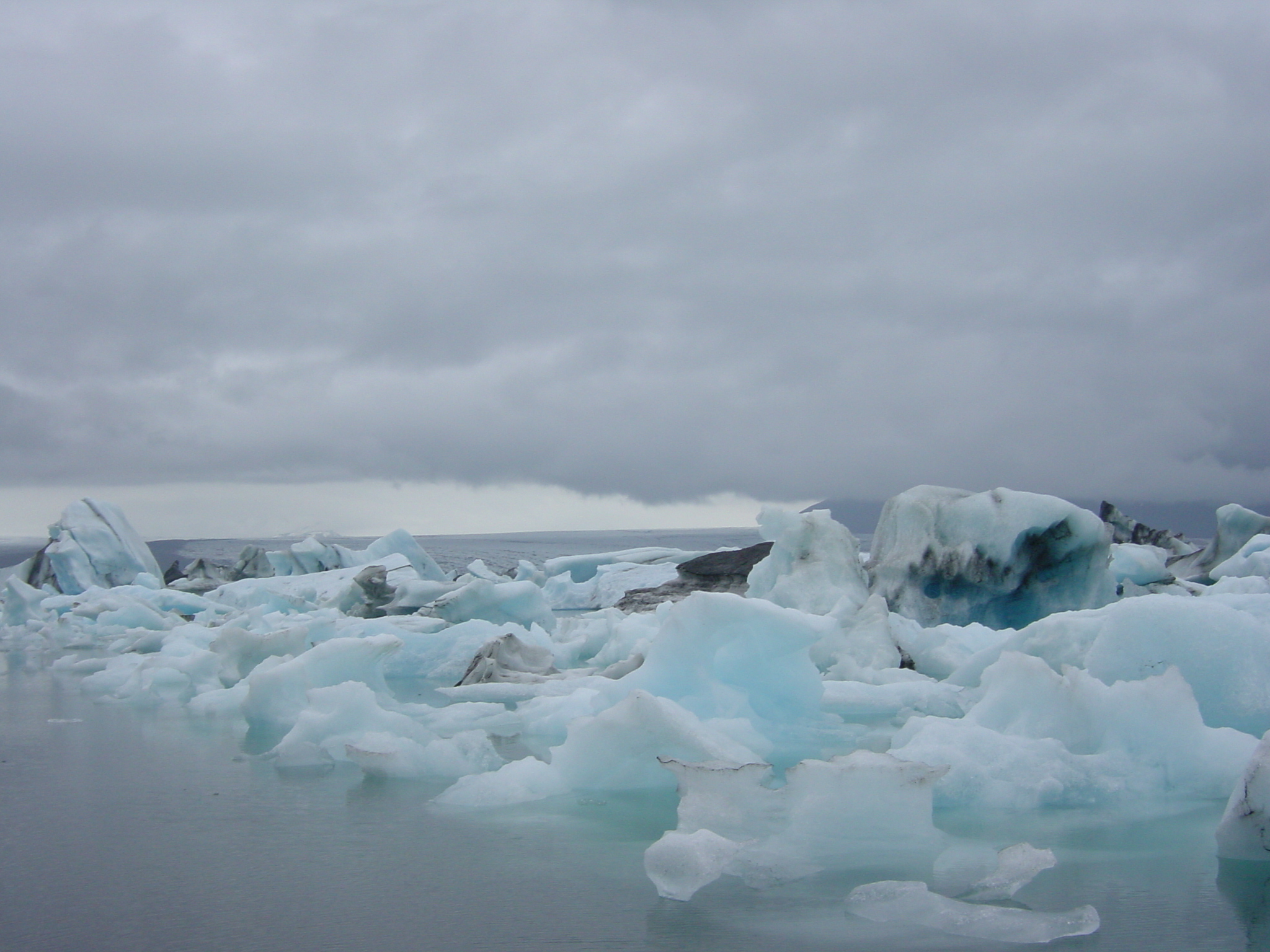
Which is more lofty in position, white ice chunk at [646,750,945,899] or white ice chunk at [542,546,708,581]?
white ice chunk at [646,750,945,899]

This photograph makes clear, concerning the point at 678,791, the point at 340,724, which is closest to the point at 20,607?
the point at 340,724

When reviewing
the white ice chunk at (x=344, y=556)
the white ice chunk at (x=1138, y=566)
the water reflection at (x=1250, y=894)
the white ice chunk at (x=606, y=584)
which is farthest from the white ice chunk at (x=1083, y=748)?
the white ice chunk at (x=344, y=556)

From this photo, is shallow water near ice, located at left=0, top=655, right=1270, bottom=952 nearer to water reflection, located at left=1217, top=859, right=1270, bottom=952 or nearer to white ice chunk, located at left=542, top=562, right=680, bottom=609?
water reflection, located at left=1217, top=859, right=1270, bottom=952

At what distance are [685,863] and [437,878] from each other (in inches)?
25.4

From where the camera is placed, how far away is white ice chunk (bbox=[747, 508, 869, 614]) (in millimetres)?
9016

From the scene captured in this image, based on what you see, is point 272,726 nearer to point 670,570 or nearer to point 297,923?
point 297,923

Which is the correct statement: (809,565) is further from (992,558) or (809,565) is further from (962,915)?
(962,915)

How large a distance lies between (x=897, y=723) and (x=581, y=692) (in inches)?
62.8

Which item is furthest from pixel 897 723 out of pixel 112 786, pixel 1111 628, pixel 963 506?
pixel 963 506

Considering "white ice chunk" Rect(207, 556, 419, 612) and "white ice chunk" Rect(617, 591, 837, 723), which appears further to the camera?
"white ice chunk" Rect(207, 556, 419, 612)

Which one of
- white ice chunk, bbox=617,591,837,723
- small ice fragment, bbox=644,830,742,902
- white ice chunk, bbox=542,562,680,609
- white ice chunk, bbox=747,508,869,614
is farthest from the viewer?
white ice chunk, bbox=542,562,680,609

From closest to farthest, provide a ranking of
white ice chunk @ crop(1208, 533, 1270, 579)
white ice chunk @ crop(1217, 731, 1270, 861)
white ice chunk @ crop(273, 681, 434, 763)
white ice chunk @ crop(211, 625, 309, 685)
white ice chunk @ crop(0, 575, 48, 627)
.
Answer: white ice chunk @ crop(1217, 731, 1270, 861), white ice chunk @ crop(273, 681, 434, 763), white ice chunk @ crop(211, 625, 309, 685), white ice chunk @ crop(1208, 533, 1270, 579), white ice chunk @ crop(0, 575, 48, 627)

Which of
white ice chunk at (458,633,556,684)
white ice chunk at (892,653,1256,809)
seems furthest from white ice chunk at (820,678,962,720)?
white ice chunk at (458,633,556,684)

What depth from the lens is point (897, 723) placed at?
5.31 m
